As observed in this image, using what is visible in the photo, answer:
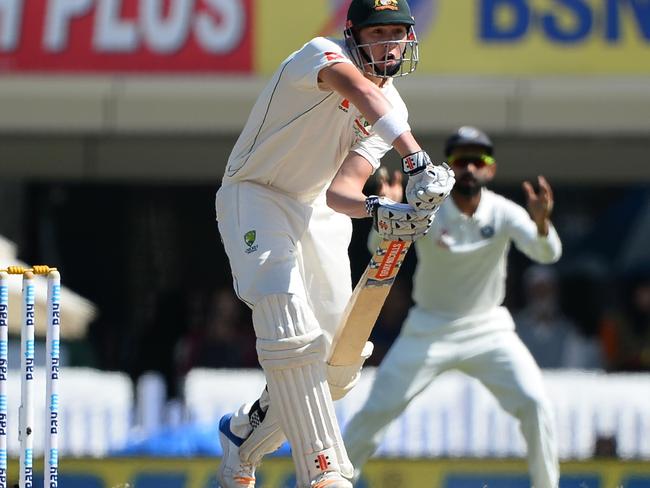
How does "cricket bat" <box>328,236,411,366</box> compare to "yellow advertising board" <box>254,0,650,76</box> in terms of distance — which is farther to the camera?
"yellow advertising board" <box>254,0,650,76</box>

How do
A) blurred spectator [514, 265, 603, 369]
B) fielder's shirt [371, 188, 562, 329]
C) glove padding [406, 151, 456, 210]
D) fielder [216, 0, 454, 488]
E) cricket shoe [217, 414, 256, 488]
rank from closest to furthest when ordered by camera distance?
glove padding [406, 151, 456, 210]
fielder [216, 0, 454, 488]
cricket shoe [217, 414, 256, 488]
fielder's shirt [371, 188, 562, 329]
blurred spectator [514, 265, 603, 369]

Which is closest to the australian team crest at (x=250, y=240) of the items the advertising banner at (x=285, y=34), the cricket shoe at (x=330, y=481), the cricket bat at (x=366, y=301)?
the cricket bat at (x=366, y=301)

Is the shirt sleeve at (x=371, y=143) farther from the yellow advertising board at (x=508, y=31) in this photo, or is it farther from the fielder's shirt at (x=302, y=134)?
the yellow advertising board at (x=508, y=31)

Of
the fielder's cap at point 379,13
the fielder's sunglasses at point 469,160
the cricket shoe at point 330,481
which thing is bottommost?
the cricket shoe at point 330,481

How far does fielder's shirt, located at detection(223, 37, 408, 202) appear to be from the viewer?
474cm

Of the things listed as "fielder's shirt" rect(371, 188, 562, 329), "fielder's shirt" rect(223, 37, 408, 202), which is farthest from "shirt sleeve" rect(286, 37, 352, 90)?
"fielder's shirt" rect(371, 188, 562, 329)

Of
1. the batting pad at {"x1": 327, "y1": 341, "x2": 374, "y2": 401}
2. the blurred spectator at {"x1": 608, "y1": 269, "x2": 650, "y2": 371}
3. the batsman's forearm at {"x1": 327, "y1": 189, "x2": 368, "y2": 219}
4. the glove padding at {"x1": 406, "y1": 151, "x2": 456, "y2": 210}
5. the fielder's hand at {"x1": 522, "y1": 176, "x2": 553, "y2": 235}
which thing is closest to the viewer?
the glove padding at {"x1": 406, "y1": 151, "x2": 456, "y2": 210}

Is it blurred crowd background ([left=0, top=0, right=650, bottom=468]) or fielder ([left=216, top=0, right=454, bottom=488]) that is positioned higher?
blurred crowd background ([left=0, top=0, right=650, bottom=468])

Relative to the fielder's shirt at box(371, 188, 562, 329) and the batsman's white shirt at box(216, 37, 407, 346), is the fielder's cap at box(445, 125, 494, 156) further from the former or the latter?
the batsman's white shirt at box(216, 37, 407, 346)

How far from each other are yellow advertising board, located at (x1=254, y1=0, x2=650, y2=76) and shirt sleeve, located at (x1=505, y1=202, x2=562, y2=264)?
4.21 metres

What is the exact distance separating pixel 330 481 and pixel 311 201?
0.89 metres

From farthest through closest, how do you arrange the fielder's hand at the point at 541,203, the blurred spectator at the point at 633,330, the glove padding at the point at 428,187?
1. the blurred spectator at the point at 633,330
2. the fielder's hand at the point at 541,203
3. the glove padding at the point at 428,187

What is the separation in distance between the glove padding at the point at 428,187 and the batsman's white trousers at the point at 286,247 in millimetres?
542

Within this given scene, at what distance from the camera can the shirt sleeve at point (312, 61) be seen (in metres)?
4.61
